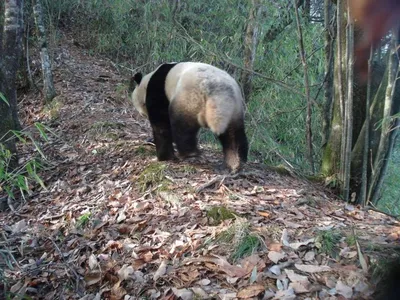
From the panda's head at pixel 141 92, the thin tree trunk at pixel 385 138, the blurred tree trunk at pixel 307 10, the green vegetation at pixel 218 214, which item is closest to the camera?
the green vegetation at pixel 218 214

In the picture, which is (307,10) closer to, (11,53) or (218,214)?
(11,53)

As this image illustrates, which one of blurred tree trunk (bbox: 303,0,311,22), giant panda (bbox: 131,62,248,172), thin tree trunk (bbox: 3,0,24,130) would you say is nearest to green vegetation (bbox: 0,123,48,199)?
thin tree trunk (bbox: 3,0,24,130)

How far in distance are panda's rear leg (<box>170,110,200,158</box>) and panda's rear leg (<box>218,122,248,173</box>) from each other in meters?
0.31

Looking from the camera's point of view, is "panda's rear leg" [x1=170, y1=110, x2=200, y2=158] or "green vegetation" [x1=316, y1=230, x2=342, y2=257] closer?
"green vegetation" [x1=316, y1=230, x2=342, y2=257]

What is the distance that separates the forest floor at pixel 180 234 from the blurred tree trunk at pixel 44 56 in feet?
8.20

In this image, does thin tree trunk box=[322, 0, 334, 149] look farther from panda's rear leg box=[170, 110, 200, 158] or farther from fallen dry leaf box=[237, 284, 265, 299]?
fallen dry leaf box=[237, 284, 265, 299]

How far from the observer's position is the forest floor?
8.61ft

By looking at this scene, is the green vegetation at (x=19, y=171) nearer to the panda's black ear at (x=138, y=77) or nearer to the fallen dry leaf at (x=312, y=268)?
the panda's black ear at (x=138, y=77)

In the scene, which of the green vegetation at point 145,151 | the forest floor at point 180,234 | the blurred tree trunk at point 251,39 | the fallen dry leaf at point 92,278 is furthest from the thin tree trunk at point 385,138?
the blurred tree trunk at point 251,39

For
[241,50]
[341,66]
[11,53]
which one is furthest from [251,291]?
[241,50]

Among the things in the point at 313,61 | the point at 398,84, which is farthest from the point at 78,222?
the point at 313,61

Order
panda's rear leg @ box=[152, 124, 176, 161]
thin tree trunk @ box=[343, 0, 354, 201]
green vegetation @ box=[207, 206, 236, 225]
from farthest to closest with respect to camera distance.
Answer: panda's rear leg @ box=[152, 124, 176, 161] → thin tree trunk @ box=[343, 0, 354, 201] → green vegetation @ box=[207, 206, 236, 225]

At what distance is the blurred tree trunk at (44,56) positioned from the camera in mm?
7191

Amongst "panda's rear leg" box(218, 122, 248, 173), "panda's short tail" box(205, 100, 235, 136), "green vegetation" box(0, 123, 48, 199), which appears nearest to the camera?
"green vegetation" box(0, 123, 48, 199)
